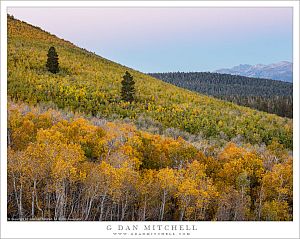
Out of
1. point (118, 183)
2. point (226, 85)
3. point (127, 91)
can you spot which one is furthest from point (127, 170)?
point (226, 85)

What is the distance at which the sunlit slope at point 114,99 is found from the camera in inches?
1297

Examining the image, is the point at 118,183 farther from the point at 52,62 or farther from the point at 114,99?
the point at 52,62

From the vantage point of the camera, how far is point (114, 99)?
36.6m

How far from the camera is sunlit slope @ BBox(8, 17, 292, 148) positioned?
32.9 meters

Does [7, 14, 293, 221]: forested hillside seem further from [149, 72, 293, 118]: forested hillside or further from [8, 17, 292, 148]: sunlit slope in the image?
[149, 72, 293, 118]: forested hillside

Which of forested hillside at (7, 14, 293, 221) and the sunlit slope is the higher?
the sunlit slope

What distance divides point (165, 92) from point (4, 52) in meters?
34.7

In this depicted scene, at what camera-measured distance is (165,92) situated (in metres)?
45.4

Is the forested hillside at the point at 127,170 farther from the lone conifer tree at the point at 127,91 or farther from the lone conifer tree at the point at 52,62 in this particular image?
the lone conifer tree at the point at 52,62

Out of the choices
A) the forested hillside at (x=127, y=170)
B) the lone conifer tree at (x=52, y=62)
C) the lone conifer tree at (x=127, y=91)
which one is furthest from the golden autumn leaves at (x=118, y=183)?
the lone conifer tree at (x=52, y=62)

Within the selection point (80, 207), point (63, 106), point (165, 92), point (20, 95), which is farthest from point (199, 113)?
point (80, 207)

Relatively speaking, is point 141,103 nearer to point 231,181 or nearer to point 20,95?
point 20,95

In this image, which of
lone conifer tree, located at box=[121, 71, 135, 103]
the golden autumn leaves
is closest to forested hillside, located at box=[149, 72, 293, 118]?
lone conifer tree, located at box=[121, 71, 135, 103]

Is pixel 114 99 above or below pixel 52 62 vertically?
below
